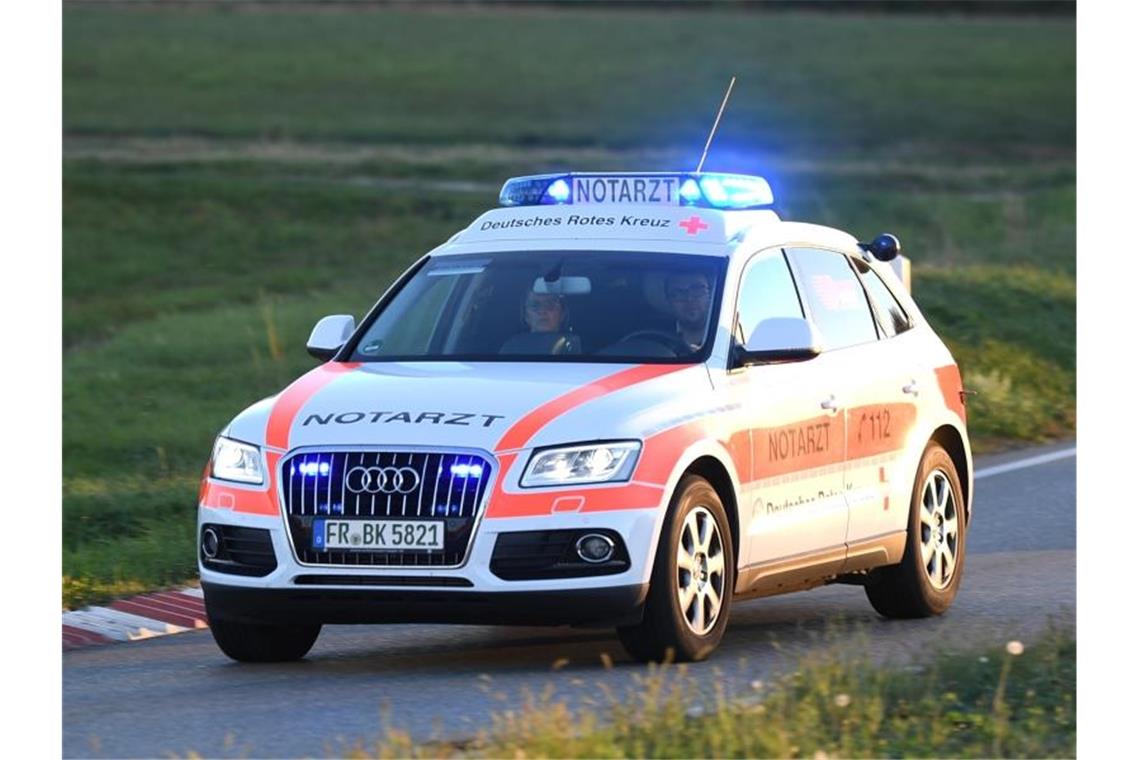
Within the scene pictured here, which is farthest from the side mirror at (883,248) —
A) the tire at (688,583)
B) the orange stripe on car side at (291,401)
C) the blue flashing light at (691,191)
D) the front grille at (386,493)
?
the front grille at (386,493)

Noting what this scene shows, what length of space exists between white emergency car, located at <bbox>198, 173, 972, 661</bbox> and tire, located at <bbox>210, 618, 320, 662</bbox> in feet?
0.03

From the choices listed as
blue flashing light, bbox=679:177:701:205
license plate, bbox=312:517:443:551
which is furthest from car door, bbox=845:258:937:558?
license plate, bbox=312:517:443:551

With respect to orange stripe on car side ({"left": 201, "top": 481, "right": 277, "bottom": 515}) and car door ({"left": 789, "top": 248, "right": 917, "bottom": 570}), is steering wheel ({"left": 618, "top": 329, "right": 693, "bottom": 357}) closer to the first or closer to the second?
car door ({"left": 789, "top": 248, "right": 917, "bottom": 570})

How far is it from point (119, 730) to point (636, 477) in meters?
1.94

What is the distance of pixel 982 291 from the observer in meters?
24.0

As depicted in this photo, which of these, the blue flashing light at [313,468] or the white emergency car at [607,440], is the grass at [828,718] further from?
the blue flashing light at [313,468]

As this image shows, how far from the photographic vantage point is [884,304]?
1145 cm

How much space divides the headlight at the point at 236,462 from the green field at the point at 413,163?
2.35 metres

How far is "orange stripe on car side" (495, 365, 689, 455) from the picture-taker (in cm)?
898

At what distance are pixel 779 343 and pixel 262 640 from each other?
2221 mm

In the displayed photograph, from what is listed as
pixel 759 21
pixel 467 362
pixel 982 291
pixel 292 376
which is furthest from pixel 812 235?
pixel 759 21

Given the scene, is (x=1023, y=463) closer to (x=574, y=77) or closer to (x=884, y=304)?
(x=884, y=304)

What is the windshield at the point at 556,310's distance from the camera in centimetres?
1003

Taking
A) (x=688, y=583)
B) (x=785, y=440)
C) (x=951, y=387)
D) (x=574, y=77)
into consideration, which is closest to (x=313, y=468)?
(x=688, y=583)
